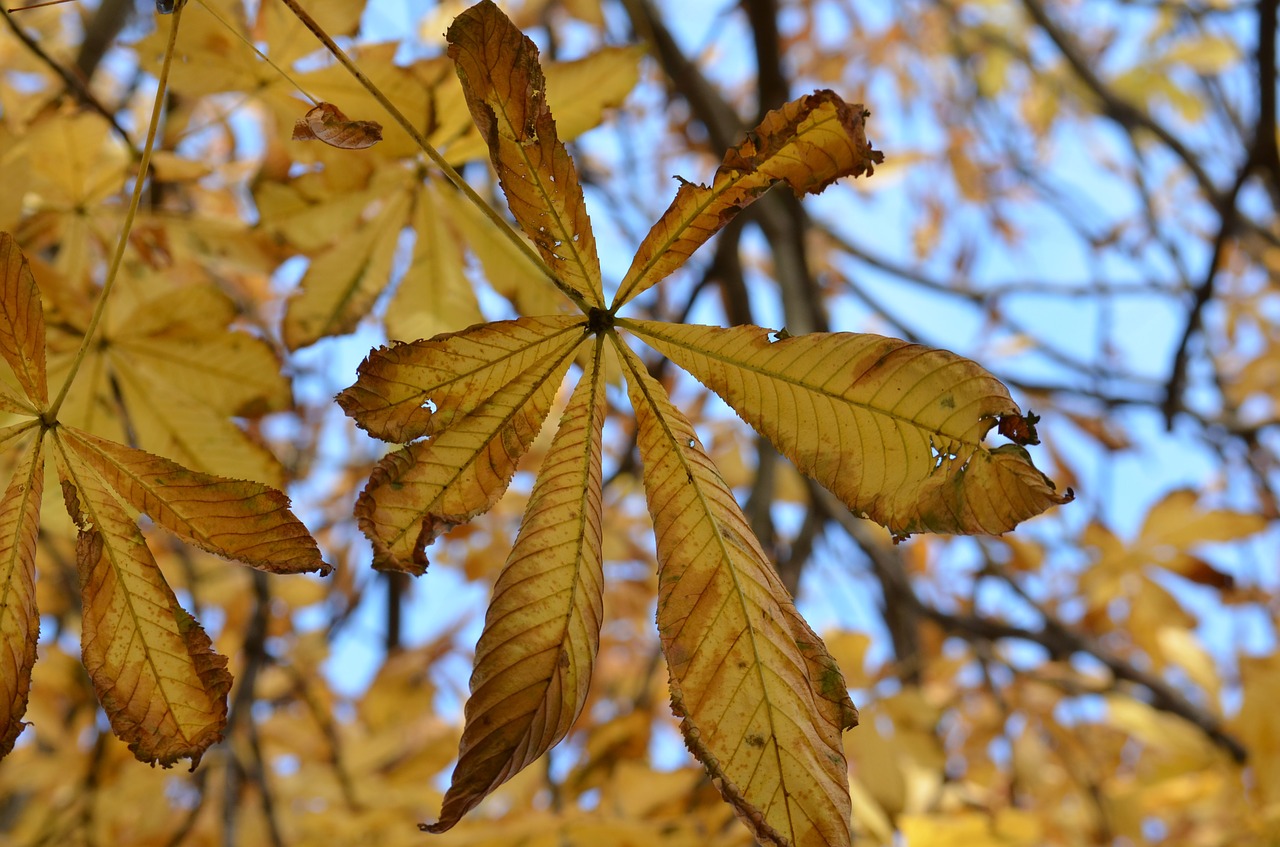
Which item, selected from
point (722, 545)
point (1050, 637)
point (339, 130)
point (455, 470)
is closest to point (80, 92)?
point (339, 130)

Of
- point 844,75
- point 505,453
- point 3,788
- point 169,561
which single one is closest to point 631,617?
point 169,561

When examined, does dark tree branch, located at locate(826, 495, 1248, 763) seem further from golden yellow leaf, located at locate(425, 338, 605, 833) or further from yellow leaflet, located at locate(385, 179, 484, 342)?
golden yellow leaf, located at locate(425, 338, 605, 833)

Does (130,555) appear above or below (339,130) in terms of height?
below

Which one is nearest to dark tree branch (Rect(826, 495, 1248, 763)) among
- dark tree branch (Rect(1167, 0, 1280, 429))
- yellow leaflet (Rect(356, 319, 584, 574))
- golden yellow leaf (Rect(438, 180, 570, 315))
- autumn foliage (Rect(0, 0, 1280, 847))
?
autumn foliage (Rect(0, 0, 1280, 847))

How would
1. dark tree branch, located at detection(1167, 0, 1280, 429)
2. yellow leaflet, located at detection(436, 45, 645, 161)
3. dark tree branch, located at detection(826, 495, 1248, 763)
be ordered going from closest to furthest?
1. yellow leaflet, located at detection(436, 45, 645, 161)
2. dark tree branch, located at detection(1167, 0, 1280, 429)
3. dark tree branch, located at detection(826, 495, 1248, 763)

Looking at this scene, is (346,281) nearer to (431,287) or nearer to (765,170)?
(431,287)

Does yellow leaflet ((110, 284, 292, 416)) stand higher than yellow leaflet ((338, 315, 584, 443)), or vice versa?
yellow leaflet ((110, 284, 292, 416))

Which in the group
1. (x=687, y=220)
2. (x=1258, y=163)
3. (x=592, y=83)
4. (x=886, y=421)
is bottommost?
(x=886, y=421)
